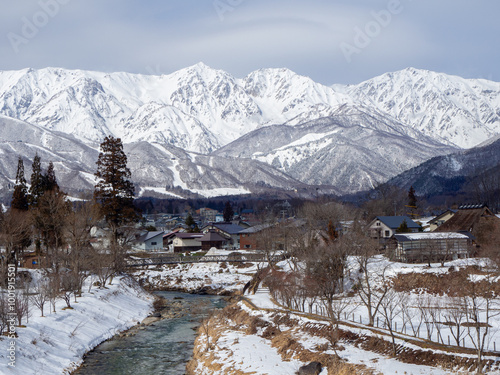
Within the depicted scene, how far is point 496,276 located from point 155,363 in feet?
115

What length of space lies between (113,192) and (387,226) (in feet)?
163

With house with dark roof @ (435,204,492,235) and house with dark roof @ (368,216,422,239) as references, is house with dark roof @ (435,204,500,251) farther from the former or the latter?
house with dark roof @ (368,216,422,239)

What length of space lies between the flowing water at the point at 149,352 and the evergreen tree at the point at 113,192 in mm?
16085

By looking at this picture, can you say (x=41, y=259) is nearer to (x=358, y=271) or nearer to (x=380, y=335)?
(x=358, y=271)

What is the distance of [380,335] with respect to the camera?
106 feet

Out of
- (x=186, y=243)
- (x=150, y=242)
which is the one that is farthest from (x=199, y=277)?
(x=150, y=242)

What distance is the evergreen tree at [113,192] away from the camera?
62312 millimetres

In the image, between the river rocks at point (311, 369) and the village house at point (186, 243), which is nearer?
the river rocks at point (311, 369)

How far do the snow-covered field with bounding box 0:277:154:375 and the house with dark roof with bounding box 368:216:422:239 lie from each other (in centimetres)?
4678

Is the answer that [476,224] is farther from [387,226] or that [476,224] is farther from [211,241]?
[211,241]

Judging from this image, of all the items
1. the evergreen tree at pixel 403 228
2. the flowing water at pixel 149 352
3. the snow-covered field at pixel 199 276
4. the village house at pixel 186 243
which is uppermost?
the evergreen tree at pixel 403 228

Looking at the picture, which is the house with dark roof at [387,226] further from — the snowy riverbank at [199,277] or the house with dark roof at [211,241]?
the house with dark roof at [211,241]

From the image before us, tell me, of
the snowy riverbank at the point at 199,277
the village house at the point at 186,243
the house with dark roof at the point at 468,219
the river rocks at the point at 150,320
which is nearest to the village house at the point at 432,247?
the house with dark roof at the point at 468,219

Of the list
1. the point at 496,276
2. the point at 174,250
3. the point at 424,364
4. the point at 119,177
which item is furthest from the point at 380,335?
the point at 174,250
